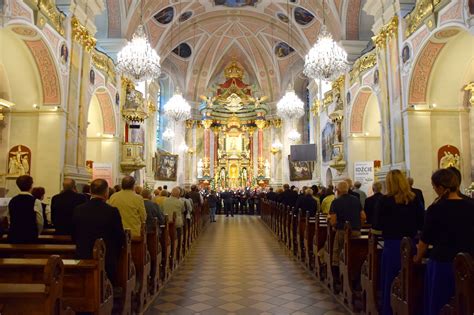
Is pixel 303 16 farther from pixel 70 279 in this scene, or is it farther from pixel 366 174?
pixel 70 279

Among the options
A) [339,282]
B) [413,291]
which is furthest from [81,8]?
[413,291]

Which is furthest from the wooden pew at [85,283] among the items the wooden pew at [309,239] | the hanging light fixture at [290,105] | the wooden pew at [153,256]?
the hanging light fixture at [290,105]

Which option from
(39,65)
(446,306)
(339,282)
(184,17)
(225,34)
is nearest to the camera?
(446,306)

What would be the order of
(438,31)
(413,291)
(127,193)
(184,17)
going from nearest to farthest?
(413,291) → (127,193) → (438,31) → (184,17)

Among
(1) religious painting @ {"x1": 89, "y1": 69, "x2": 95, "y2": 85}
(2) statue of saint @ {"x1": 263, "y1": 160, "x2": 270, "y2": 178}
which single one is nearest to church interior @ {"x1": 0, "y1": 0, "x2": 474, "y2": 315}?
(1) religious painting @ {"x1": 89, "y1": 69, "x2": 95, "y2": 85}

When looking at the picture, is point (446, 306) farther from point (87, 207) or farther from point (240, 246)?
point (240, 246)

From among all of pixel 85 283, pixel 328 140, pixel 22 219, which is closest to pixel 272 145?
pixel 328 140

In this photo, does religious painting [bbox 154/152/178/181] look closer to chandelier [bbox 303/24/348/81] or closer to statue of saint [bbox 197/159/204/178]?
statue of saint [bbox 197/159/204/178]

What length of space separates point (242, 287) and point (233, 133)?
65.3 ft

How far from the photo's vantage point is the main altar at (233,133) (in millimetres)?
24000

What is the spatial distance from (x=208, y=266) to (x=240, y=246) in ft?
7.54

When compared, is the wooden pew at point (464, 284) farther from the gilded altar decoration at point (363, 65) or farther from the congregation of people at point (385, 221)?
the gilded altar decoration at point (363, 65)

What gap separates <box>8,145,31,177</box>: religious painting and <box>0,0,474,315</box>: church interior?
37 millimetres

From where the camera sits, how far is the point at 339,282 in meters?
5.10
